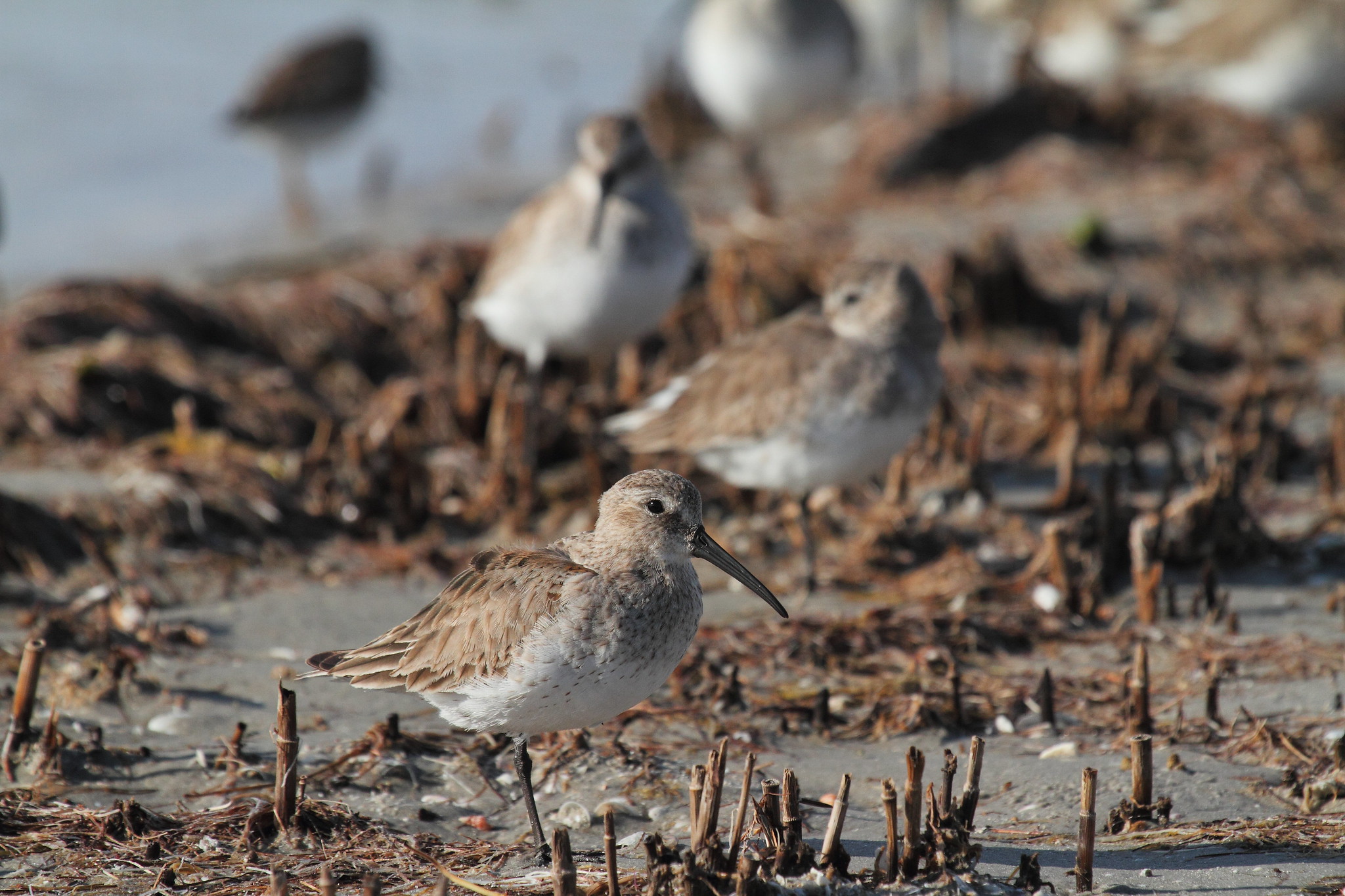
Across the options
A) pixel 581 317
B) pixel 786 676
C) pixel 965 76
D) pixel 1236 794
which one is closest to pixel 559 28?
pixel 965 76

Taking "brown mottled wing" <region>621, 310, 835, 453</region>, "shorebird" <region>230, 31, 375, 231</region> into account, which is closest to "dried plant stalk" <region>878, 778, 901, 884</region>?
"brown mottled wing" <region>621, 310, 835, 453</region>

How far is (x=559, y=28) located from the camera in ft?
60.8

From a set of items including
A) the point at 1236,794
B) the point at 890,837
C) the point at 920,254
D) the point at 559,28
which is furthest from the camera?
the point at 559,28

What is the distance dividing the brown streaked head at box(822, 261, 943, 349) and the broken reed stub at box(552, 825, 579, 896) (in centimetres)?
309

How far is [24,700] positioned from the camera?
13.5ft

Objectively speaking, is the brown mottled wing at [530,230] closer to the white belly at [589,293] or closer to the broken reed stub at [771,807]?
the white belly at [589,293]

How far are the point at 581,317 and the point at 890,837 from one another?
397cm

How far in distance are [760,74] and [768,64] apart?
91mm

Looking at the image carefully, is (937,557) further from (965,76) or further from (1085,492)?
(965,76)

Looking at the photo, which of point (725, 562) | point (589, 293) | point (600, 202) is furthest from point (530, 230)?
point (725, 562)

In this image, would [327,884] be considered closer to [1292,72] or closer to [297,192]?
[1292,72]

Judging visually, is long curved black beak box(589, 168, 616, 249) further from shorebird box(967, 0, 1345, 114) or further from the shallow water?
shorebird box(967, 0, 1345, 114)

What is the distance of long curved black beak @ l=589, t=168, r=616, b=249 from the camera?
6836mm

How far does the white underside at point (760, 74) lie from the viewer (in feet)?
35.2
